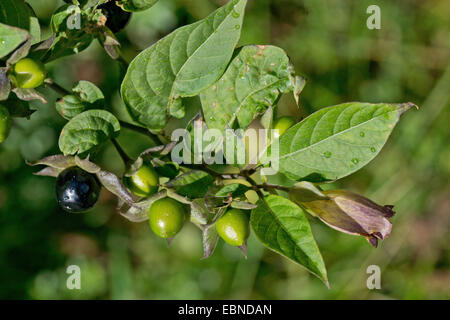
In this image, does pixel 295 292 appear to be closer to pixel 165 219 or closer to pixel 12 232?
pixel 12 232

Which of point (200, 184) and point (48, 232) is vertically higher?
point (200, 184)

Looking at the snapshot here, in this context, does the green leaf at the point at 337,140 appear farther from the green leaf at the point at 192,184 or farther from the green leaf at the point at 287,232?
the green leaf at the point at 192,184

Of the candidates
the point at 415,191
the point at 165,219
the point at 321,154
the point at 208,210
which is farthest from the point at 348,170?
the point at 415,191

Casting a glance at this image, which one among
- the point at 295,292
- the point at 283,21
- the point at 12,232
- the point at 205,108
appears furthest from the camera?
the point at 283,21

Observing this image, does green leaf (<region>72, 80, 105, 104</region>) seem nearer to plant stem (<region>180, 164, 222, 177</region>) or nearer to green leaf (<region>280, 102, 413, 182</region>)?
plant stem (<region>180, 164, 222, 177</region>)

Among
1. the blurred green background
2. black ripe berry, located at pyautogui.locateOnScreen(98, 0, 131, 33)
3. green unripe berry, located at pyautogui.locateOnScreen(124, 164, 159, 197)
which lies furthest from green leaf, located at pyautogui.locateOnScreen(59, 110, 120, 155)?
the blurred green background

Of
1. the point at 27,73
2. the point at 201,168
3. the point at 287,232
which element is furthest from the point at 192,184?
the point at 27,73
